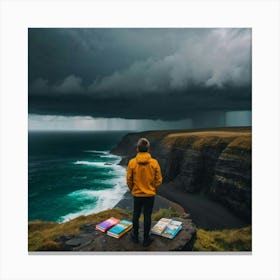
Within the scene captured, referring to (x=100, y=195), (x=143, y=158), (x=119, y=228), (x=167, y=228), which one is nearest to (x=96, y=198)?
Result: (x=100, y=195)

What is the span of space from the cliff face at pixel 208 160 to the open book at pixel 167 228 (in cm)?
274

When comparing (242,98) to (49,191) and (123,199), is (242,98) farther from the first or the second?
(49,191)

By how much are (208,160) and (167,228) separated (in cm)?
833

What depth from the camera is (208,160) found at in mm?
11492

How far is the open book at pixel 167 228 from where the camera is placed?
13.3ft

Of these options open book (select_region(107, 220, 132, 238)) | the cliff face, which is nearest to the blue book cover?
open book (select_region(107, 220, 132, 238))

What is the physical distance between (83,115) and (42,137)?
1857mm

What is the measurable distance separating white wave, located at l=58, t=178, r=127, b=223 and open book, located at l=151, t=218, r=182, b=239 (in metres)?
3.61

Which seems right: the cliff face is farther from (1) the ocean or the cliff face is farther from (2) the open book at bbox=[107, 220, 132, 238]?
(2) the open book at bbox=[107, 220, 132, 238]

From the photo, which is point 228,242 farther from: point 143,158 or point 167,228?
point 143,158

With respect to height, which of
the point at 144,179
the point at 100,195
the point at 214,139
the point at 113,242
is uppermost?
the point at 214,139

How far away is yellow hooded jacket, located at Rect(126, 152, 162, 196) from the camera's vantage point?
136 inches

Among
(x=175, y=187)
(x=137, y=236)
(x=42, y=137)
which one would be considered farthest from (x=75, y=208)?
(x=175, y=187)

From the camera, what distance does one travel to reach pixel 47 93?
5961 mm
